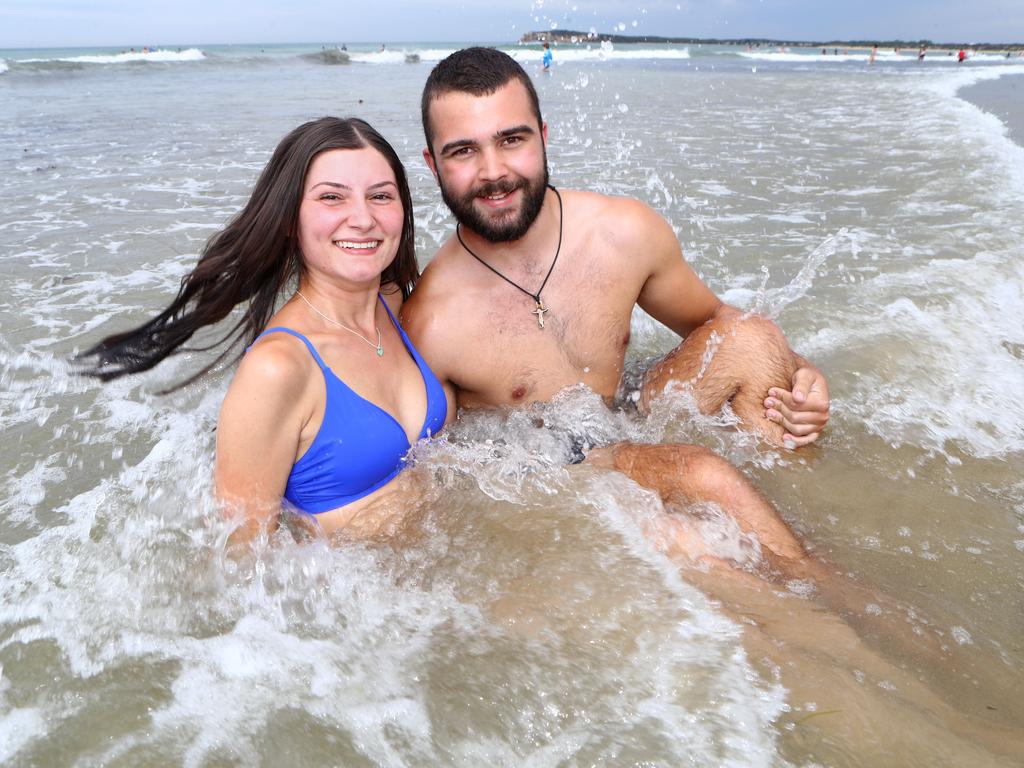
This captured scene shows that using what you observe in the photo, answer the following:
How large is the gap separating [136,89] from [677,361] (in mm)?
24050

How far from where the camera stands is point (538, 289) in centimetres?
340

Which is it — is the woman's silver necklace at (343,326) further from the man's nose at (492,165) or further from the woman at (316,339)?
the man's nose at (492,165)

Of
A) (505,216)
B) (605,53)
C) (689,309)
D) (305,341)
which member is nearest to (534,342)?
(505,216)

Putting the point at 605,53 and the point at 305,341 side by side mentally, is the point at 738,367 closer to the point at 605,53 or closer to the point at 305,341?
the point at 305,341

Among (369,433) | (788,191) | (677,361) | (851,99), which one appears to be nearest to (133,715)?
(369,433)

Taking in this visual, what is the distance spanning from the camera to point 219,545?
255 cm

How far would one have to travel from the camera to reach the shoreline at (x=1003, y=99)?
13.0 metres

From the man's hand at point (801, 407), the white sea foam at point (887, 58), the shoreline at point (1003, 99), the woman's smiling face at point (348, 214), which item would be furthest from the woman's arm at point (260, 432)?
the white sea foam at point (887, 58)

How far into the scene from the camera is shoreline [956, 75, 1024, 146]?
1304 cm

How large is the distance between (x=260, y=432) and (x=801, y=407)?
2.22 m

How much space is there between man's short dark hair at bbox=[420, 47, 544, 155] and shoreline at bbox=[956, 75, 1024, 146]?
1091 cm

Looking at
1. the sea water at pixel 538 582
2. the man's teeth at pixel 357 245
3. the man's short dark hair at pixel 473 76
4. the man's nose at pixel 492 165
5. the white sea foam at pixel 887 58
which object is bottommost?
the sea water at pixel 538 582

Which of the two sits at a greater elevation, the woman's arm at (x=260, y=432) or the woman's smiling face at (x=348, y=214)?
the woman's smiling face at (x=348, y=214)

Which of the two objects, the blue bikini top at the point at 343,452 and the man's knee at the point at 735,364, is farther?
the man's knee at the point at 735,364
